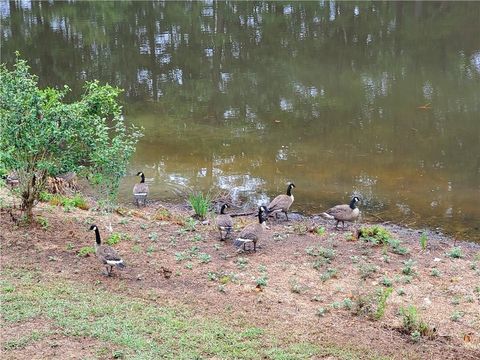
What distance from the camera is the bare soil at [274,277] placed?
7.90 metres

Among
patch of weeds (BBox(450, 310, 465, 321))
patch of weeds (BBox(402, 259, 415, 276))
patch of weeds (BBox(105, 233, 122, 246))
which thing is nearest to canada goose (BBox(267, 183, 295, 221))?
patch of weeds (BBox(402, 259, 415, 276))

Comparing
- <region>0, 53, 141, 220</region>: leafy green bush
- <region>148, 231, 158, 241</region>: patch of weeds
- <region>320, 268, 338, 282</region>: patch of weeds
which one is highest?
<region>0, 53, 141, 220</region>: leafy green bush

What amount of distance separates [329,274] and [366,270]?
0.64 metres

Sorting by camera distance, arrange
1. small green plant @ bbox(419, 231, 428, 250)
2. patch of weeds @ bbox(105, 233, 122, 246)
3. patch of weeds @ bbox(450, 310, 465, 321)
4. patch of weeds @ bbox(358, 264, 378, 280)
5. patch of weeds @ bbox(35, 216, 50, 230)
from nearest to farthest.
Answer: patch of weeds @ bbox(450, 310, 465, 321)
patch of weeds @ bbox(358, 264, 378, 280)
patch of weeds @ bbox(105, 233, 122, 246)
patch of weeds @ bbox(35, 216, 50, 230)
small green plant @ bbox(419, 231, 428, 250)

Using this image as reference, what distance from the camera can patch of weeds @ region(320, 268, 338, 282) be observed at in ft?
32.6

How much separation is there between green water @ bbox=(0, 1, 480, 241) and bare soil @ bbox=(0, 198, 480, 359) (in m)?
2.71

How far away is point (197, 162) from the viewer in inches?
672

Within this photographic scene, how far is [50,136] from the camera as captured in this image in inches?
388

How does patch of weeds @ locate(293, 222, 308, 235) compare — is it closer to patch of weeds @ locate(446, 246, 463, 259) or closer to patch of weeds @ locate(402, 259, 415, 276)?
patch of weeds @ locate(402, 259, 415, 276)

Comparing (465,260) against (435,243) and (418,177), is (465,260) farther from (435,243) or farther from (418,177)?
(418,177)

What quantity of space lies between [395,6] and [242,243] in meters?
30.3

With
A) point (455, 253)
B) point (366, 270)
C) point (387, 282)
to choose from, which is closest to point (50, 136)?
point (366, 270)

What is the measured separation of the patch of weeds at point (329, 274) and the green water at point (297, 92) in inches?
154

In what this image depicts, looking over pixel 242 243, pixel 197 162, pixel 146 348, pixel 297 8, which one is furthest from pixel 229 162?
pixel 297 8
